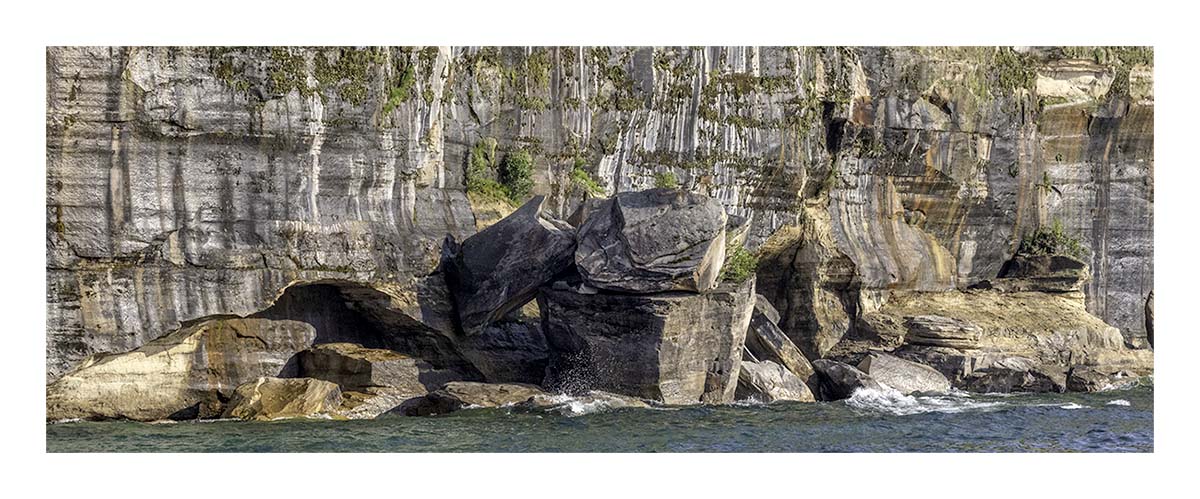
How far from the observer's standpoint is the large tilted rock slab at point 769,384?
93.5ft

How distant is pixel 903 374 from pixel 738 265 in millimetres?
3489

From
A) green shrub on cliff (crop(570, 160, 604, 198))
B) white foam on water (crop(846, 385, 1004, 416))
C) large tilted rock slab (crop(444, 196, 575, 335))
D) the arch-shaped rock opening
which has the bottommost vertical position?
white foam on water (crop(846, 385, 1004, 416))

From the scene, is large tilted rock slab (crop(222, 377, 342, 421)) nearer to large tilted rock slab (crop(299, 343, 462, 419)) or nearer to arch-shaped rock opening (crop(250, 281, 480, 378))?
large tilted rock slab (crop(299, 343, 462, 419))

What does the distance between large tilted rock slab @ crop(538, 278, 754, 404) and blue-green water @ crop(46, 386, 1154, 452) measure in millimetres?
613

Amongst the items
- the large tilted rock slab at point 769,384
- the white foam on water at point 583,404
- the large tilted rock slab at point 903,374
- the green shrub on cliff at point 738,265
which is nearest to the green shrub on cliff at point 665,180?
the green shrub on cliff at point 738,265

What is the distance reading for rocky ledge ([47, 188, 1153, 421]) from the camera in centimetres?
2648

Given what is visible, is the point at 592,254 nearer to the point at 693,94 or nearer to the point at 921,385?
the point at 693,94

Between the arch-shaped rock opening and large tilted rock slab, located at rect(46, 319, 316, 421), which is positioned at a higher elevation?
the arch-shaped rock opening

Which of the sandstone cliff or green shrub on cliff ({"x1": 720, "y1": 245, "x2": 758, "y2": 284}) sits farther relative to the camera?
green shrub on cliff ({"x1": 720, "y1": 245, "x2": 758, "y2": 284})

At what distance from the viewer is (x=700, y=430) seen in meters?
25.5

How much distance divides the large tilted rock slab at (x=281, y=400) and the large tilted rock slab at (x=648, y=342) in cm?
383

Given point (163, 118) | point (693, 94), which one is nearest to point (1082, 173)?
point (693, 94)

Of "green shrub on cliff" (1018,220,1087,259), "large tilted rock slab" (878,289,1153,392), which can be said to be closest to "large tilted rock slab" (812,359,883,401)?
"large tilted rock slab" (878,289,1153,392)

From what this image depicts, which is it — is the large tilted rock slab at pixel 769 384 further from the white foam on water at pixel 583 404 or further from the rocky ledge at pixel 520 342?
the white foam on water at pixel 583 404
